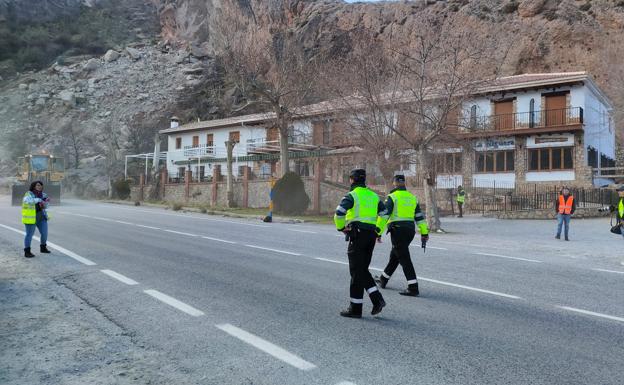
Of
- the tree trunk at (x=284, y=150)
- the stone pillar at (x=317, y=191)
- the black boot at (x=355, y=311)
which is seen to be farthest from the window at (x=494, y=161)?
the black boot at (x=355, y=311)

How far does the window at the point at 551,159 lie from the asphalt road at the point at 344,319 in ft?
70.4

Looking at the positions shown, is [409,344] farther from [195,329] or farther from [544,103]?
[544,103]

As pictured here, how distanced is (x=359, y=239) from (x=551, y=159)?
30.5 metres

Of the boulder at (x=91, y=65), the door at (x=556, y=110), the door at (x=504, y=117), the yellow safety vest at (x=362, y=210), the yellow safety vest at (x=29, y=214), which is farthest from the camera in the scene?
the boulder at (x=91, y=65)

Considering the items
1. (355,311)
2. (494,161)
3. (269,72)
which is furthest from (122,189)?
(355,311)

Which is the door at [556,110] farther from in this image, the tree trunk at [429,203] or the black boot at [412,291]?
the black boot at [412,291]

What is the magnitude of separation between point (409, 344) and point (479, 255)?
25.9 ft

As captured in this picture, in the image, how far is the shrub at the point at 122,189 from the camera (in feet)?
146

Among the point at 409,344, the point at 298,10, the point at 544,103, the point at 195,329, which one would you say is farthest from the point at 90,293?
the point at 298,10

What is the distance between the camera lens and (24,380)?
3.96 m

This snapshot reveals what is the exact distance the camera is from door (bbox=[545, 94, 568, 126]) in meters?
31.9

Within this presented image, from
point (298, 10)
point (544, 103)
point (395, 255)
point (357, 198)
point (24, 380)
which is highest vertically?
point (298, 10)

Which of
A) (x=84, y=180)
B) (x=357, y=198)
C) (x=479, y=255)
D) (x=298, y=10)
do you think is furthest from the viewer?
(x=298, y=10)

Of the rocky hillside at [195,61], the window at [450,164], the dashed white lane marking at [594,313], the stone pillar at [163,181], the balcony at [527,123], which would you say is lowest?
the dashed white lane marking at [594,313]
